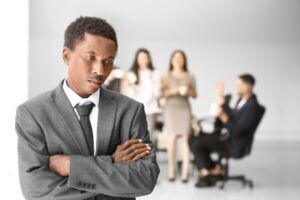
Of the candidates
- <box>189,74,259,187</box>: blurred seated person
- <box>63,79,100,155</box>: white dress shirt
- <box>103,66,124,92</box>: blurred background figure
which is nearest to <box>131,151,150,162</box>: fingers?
<box>63,79,100,155</box>: white dress shirt

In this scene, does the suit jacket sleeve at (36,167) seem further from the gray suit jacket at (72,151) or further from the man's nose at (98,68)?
the man's nose at (98,68)

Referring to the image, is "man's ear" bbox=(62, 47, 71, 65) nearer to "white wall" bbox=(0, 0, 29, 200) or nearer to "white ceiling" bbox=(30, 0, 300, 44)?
"white wall" bbox=(0, 0, 29, 200)

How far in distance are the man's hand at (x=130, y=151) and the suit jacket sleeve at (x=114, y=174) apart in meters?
0.01

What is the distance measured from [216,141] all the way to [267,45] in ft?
20.6

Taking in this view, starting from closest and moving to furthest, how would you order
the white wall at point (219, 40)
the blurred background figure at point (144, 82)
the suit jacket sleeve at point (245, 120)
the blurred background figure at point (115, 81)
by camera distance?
1. the suit jacket sleeve at point (245, 120)
2. the blurred background figure at point (144, 82)
3. the blurred background figure at point (115, 81)
4. the white wall at point (219, 40)

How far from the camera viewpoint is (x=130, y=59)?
9.80 metres

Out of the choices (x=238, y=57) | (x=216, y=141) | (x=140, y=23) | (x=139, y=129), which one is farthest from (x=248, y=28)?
(x=139, y=129)

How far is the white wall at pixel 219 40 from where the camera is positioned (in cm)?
923

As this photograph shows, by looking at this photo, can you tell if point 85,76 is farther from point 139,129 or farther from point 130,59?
point 130,59

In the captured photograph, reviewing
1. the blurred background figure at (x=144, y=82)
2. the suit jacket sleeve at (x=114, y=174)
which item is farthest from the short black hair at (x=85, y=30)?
the blurred background figure at (x=144, y=82)

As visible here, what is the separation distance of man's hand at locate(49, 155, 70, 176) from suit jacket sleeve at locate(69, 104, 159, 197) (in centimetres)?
1

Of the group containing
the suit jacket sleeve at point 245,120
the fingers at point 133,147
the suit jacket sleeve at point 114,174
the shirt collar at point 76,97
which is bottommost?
the suit jacket sleeve at point 245,120

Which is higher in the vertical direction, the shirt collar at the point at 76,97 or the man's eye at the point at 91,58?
the man's eye at the point at 91,58

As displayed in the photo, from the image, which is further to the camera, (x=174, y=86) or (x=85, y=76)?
(x=174, y=86)
